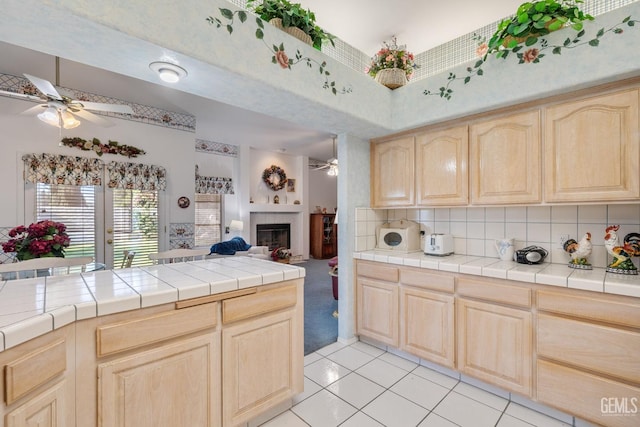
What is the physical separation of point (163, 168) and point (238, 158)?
76.9 inches

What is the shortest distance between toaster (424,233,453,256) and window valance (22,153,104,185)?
434 centimetres

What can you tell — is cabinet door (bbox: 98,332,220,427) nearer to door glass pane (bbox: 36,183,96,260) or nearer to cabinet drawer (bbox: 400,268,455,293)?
cabinet drawer (bbox: 400,268,455,293)

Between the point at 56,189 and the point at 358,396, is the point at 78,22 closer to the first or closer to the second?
the point at 358,396

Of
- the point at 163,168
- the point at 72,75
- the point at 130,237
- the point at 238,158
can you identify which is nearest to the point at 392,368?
the point at 130,237

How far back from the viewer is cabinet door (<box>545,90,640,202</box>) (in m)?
1.60

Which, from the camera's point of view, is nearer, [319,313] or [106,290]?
[106,290]

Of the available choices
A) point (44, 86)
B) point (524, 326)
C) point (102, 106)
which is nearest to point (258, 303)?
point (524, 326)

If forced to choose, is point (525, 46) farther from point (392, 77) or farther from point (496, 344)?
point (496, 344)

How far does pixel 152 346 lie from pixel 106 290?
0.32 metres

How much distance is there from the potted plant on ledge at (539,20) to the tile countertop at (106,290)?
1.98m

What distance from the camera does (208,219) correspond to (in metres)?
6.23

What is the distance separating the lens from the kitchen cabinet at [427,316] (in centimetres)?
209

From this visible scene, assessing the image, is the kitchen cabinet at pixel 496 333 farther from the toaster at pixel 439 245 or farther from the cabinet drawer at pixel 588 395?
the toaster at pixel 439 245

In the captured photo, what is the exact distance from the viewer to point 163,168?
15.2 ft
